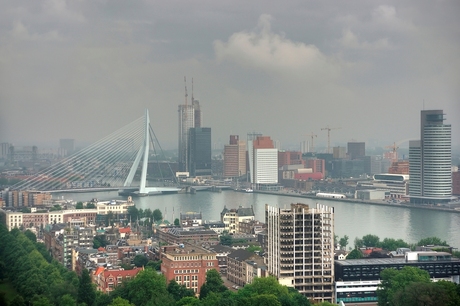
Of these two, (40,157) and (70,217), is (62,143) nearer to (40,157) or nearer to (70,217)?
(40,157)

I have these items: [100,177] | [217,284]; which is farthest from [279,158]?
[217,284]

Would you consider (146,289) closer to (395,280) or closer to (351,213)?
(395,280)

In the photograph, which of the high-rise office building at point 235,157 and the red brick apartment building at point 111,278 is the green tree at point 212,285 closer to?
the red brick apartment building at point 111,278

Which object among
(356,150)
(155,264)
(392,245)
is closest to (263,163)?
(356,150)

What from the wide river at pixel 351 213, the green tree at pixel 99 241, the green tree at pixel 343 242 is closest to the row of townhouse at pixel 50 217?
the wide river at pixel 351 213

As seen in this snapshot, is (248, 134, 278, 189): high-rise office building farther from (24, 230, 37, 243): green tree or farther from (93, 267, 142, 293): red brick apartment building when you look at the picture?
(93, 267, 142, 293): red brick apartment building

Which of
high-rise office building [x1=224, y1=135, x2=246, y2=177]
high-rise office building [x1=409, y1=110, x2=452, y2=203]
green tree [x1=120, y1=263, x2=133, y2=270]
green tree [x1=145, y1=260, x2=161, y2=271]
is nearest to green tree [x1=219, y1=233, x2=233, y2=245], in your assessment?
green tree [x1=145, y1=260, x2=161, y2=271]
